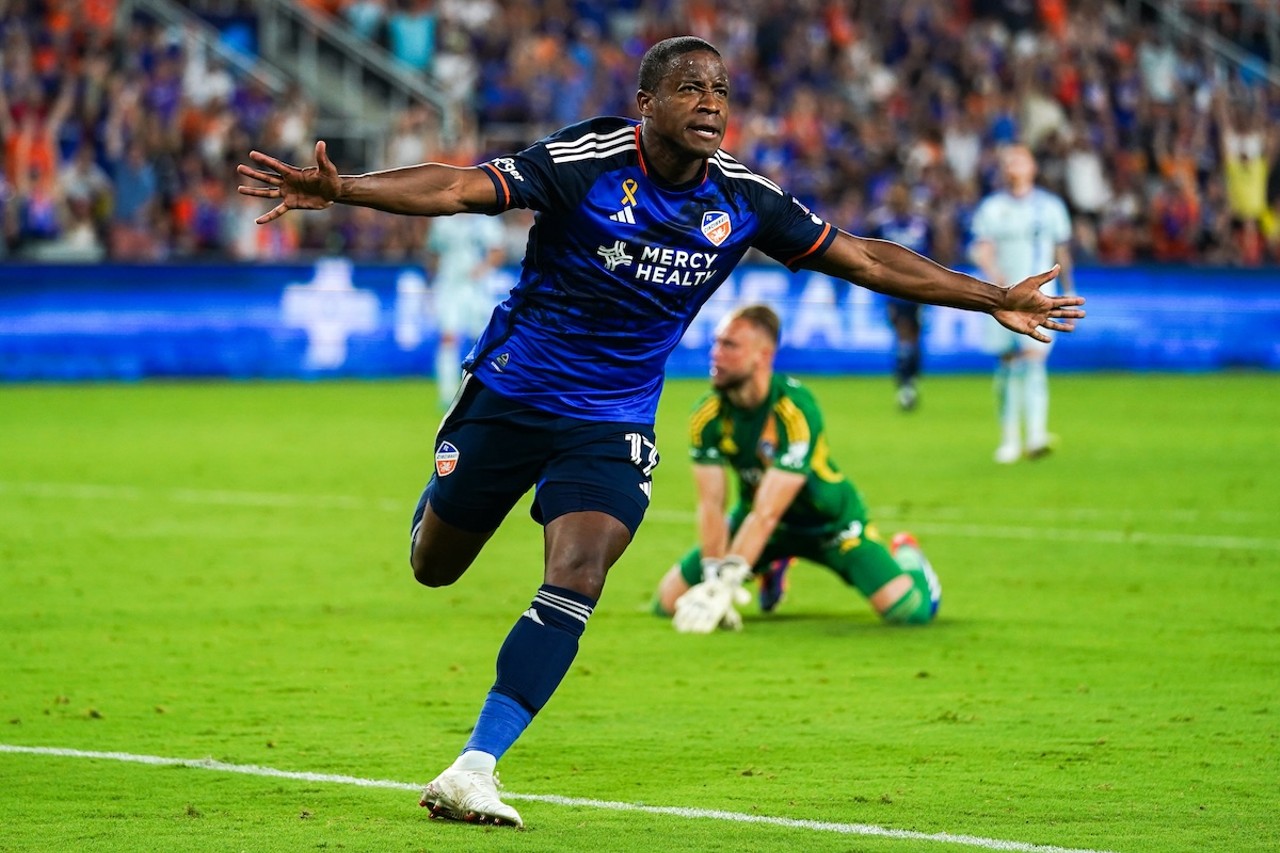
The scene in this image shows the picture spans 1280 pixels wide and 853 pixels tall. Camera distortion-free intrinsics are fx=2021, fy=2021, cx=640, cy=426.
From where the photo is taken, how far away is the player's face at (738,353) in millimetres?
9445

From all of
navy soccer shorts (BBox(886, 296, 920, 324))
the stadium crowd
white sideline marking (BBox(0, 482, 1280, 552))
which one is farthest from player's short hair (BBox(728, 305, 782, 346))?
the stadium crowd

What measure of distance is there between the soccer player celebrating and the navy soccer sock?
3306 millimetres

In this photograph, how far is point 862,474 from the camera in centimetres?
1638

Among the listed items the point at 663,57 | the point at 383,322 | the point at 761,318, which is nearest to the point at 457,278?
the point at 383,322

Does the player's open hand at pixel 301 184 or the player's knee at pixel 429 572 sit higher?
the player's open hand at pixel 301 184

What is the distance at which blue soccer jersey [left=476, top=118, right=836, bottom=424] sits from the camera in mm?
6168

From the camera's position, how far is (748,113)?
3069cm

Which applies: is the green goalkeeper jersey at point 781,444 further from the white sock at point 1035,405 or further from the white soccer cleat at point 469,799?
the white sock at point 1035,405

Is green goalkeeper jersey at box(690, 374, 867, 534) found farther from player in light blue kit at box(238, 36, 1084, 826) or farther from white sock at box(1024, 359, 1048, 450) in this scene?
white sock at box(1024, 359, 1048, 450)

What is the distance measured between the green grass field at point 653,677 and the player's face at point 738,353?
1.23m

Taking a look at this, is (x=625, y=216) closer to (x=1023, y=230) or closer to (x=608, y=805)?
(x=608, y=805)

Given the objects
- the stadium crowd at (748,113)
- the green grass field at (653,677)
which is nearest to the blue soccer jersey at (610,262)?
the green grass field at (653,677)

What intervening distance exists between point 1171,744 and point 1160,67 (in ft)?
94.0

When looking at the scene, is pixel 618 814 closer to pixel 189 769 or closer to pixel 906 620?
pixel 189 769
